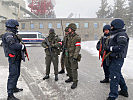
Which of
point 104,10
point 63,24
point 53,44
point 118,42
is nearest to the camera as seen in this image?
point 118,42

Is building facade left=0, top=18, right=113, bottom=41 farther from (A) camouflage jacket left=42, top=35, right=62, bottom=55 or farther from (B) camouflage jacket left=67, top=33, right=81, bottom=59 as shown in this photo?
(B) camouflage jacket left=67, top=33, right=81, bottom=59

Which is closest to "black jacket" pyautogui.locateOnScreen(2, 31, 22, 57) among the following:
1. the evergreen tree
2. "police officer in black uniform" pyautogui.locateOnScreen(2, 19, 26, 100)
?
"police officer in black uniform" pyautogui.locateOnScreen(2, 19, 26, 100)

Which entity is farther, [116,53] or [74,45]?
[74,45]

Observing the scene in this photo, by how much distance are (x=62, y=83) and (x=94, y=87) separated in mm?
1101

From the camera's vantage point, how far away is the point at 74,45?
395cm

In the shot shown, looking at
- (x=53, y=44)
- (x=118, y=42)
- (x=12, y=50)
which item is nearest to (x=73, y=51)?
(x=53, y=44)

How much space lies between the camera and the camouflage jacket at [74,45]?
3.82m

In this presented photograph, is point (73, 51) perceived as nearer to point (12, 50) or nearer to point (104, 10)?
point (12, 50)

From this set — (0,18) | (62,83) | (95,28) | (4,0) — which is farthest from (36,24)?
(62,83)

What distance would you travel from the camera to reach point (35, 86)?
4066 millimetres


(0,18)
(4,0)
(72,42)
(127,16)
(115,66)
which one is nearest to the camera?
(115,66)

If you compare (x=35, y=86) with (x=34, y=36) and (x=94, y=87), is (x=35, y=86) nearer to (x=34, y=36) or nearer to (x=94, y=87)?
(x=94, y=87)

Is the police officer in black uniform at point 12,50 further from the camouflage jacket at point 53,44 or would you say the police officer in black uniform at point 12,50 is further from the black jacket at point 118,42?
the black jacket at point 118,42

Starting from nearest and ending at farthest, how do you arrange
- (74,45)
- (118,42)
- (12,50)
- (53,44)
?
(118,42), (12,50), (74,45), (53,44)
